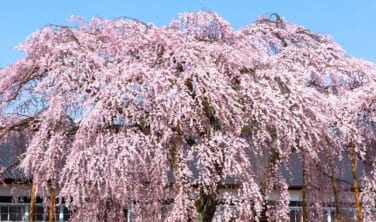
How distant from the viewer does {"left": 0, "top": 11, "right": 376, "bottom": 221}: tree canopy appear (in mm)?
10344

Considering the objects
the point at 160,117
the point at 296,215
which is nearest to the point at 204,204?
the point at 160,117

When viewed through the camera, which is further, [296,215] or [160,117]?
[296,215]

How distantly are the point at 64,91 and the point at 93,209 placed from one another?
2325 mm

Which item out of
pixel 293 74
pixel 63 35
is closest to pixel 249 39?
pixel 293 74

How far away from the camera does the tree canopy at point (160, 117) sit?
10.3 m

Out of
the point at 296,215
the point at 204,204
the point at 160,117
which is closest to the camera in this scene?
the point at 160,117

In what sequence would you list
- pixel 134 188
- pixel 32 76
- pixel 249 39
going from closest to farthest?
1. pixel 134 188
2. pixel 32 76
3. pixel 249 39

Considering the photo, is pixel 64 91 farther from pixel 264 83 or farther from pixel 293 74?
pixel 293 74

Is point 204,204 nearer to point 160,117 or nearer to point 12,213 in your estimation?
point 160,117

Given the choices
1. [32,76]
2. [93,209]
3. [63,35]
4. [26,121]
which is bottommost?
[93,209]

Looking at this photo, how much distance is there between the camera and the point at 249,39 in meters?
14.8

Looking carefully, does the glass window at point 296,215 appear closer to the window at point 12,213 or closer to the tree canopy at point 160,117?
the tree canopy at point 160,117

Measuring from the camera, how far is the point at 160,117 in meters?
10.4

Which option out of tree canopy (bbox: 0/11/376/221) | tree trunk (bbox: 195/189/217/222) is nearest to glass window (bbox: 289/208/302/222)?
tree canopy (bbox: 0/11/376/221)
